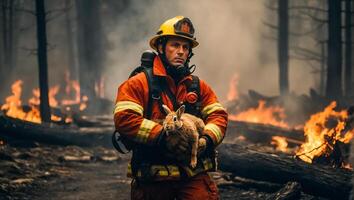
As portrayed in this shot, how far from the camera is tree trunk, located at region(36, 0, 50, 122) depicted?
47.3 ft

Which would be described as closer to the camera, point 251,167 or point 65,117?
point 251,167

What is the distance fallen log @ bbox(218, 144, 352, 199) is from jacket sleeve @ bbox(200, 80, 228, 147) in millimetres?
3087

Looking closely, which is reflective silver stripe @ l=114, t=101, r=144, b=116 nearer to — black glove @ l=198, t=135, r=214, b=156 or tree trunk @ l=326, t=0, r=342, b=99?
black glove @ l=198, t=135, r=214, b=156

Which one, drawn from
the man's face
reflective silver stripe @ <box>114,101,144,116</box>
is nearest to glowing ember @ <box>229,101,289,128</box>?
the man's face

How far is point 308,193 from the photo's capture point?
7.10 meters

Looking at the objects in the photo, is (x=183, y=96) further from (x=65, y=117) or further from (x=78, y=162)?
(x=65, y=117)

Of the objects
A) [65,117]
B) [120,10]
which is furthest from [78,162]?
[120,10]

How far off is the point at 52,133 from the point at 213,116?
27.7 ft

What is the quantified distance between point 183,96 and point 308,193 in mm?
3632

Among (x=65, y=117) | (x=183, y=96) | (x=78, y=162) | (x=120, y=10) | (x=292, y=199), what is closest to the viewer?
(x=183, y=96)

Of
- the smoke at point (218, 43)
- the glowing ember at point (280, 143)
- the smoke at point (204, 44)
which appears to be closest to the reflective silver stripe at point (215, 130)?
the glowing ember at point (280, 143)

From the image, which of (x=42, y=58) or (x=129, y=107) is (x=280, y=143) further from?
(x=129, y=107)

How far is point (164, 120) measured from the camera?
13.5 feet

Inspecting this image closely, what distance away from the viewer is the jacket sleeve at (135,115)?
4.02 metres
